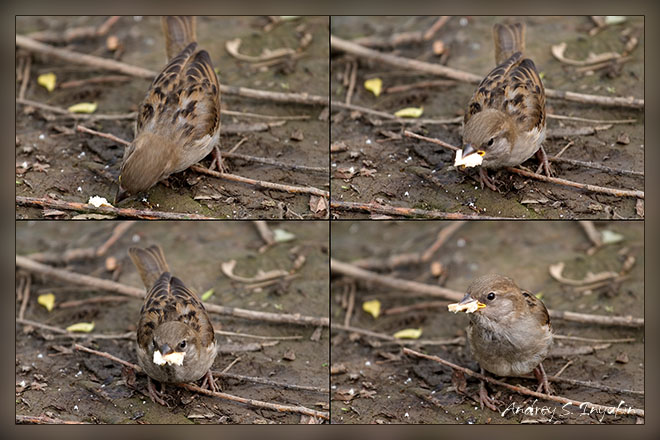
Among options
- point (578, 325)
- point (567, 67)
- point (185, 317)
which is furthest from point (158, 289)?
point (567, 67)

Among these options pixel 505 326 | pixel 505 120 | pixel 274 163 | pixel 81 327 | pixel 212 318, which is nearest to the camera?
pixel 505 326

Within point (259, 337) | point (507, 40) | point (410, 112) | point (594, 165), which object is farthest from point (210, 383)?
point (507, 40)

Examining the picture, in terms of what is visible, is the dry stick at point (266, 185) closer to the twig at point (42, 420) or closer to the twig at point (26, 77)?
the twig at point (26, 77)

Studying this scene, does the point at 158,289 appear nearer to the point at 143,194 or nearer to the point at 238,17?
the point at 143,194

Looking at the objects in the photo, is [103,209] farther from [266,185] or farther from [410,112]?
[410,112]

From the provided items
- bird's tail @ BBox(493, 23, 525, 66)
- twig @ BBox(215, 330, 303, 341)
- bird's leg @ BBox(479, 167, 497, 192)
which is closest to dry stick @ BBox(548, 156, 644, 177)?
bird's leg @ BBox(479, 167, 497, 192)

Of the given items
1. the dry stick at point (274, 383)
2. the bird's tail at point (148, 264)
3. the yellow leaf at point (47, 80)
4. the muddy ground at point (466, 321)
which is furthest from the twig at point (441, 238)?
the yellow leaf at point (47, 80)

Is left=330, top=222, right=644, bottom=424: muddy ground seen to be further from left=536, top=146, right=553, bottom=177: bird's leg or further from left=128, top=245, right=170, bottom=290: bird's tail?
left=128, top=245, right=170, bottom=290: bird's tail
